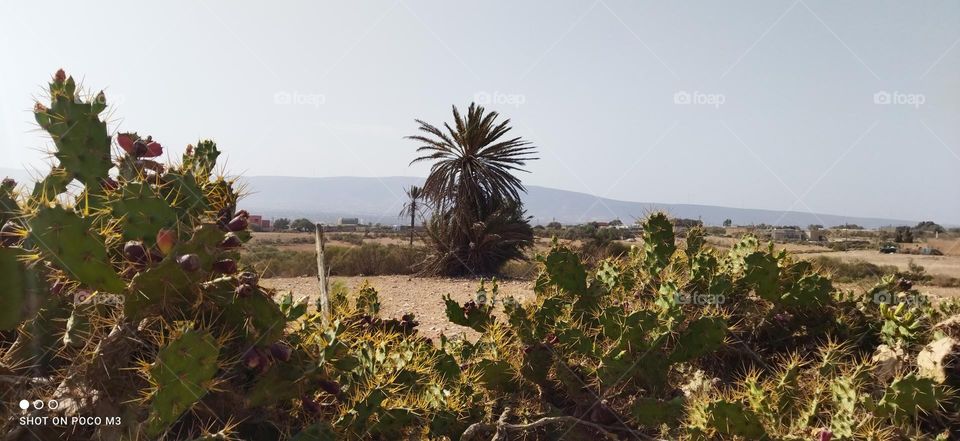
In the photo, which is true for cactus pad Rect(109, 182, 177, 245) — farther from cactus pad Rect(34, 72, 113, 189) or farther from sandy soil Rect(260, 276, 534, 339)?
sandy soil Rect(260, 276, 534, 339)

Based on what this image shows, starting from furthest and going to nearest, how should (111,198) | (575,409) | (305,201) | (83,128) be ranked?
(305,201)
(575,409)
(83,128)
(111,198)

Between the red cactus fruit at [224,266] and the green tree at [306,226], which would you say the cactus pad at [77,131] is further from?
the green tree at [306,226]

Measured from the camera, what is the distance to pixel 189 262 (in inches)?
68.4

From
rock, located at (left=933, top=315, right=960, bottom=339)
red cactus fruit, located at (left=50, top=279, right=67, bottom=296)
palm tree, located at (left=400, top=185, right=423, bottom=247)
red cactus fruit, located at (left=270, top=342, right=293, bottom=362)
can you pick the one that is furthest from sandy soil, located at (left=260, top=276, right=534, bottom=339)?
red cactus fruit, located at (left=50, top=279, right=67, bottom=296)

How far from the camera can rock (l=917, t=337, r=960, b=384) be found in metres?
3.09

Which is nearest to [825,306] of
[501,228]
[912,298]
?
[912,298]

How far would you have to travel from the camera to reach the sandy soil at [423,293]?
8.25m

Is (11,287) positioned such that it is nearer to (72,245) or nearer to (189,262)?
(72,245)

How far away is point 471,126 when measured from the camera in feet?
56.7

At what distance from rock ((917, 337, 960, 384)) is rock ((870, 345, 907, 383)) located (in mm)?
97

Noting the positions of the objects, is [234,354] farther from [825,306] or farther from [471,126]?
[471,126]

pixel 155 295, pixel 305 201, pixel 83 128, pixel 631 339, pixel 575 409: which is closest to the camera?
pixel 155 295

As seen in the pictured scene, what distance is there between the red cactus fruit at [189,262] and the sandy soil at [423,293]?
17.0 feet

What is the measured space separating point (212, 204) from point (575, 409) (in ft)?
8.13
